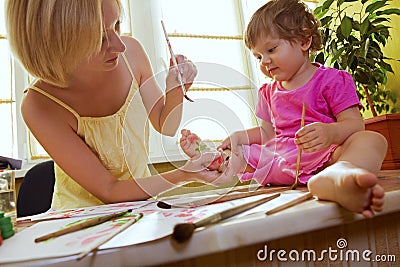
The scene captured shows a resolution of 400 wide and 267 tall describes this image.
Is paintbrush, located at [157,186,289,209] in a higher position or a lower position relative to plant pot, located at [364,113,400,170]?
higher

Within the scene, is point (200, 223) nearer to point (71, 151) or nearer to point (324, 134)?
point (324, 134)

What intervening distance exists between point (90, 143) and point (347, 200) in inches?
28.1

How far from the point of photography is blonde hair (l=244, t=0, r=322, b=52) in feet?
3.35

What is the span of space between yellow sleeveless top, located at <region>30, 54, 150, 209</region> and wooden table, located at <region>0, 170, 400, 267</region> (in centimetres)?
52

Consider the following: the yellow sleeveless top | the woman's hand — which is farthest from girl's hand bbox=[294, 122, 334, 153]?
the yellow sleeveless top

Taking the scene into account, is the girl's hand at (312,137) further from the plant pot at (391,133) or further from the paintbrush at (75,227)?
the plant pot at (391,133)

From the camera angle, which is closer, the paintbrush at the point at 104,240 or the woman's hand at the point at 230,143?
the paintbrush at the point at 104,240

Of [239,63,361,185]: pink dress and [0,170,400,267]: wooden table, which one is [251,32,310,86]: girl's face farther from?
[0,170,400,267]: wooden table

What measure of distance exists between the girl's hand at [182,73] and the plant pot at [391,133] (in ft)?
4.19

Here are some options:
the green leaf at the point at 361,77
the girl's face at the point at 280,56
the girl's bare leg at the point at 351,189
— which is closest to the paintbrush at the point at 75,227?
the girl's bare leg at the point at 351,189

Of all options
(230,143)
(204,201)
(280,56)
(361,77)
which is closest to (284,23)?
(280,56)

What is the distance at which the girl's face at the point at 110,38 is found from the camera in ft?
2.78

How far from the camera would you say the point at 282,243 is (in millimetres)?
452

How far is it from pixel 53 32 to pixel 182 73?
307 mm
